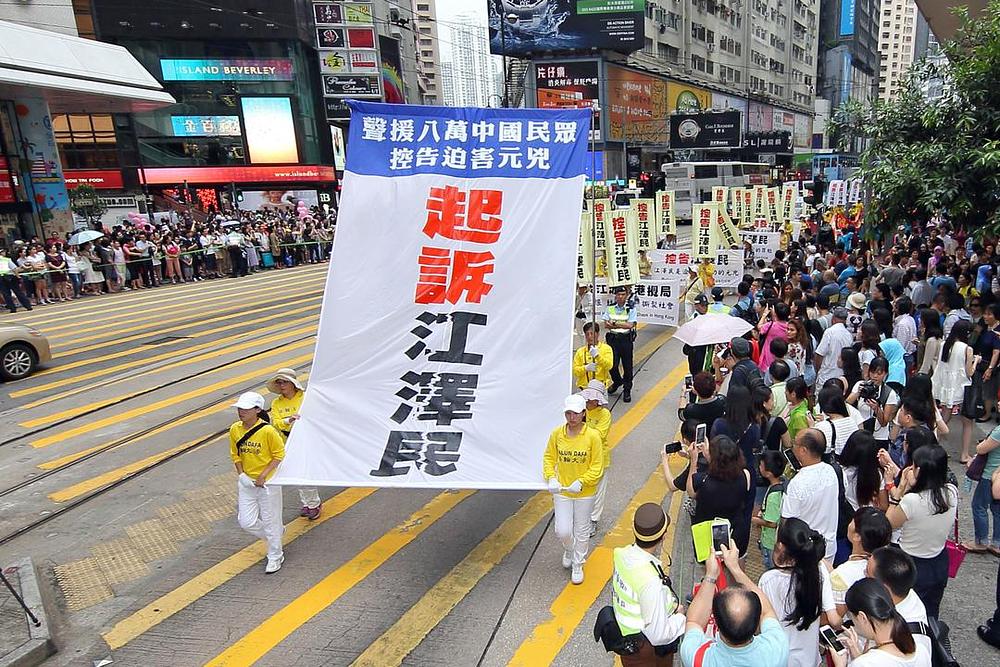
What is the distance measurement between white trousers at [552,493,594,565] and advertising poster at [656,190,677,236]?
13.9 meters

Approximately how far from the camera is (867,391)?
580 centimetres

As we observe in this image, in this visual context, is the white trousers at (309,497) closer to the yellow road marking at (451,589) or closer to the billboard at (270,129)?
the yellow road marking at (451,589)

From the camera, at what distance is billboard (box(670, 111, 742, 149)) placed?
42219 millimetres

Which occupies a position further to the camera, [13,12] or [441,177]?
[13,12]

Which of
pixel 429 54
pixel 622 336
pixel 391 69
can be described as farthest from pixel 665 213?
pixel 429 54

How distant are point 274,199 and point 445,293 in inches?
1684

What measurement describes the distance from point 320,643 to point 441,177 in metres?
3.87

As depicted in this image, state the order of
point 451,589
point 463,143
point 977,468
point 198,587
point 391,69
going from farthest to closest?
point 391,69, point 463,143, point 198,587, point 451,589, point 977,468

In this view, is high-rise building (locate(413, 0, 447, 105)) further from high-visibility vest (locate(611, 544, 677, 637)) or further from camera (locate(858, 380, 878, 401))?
high-visibility vest (locate(611, 544, 677, 637))

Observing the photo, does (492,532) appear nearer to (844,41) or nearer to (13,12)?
(13,12)

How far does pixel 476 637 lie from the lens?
4676mm

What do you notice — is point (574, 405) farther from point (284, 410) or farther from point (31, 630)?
point (31, 630)

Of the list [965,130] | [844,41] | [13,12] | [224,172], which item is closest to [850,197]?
[965,130]

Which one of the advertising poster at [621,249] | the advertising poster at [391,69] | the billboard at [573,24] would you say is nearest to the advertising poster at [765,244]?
the advertising poster at [621,249]
